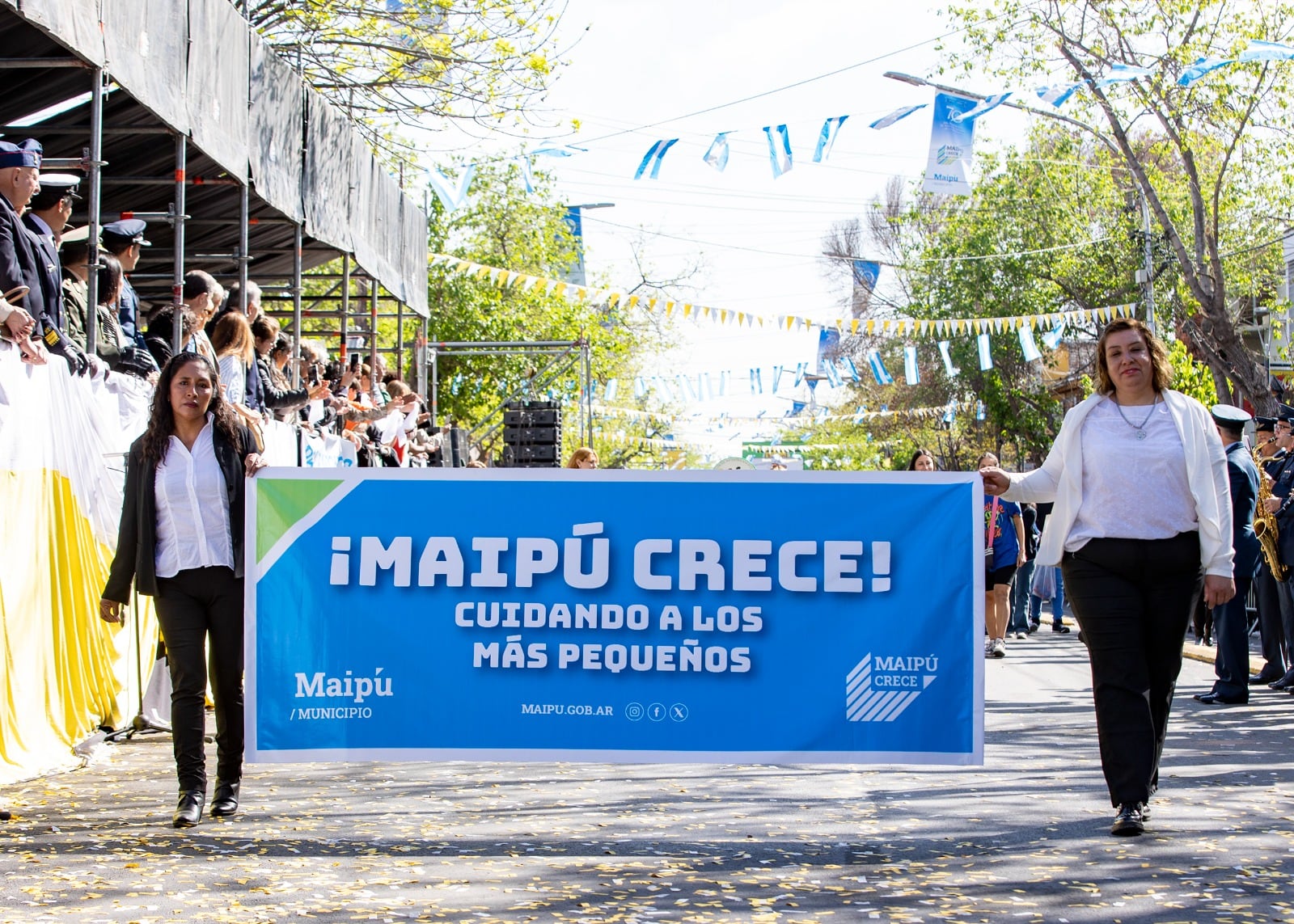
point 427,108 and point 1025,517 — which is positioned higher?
point 427,108

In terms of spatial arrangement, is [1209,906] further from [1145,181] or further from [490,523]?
[1145,181]

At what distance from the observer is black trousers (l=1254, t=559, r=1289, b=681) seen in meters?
12.3

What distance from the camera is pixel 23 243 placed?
796 cm

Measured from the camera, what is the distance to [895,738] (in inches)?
252

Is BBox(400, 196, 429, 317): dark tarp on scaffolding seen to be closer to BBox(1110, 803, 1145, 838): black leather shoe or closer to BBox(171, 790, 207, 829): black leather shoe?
BBox(171, 790, 207, 829): black leather shoe

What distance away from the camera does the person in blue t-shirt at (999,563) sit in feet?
48.2

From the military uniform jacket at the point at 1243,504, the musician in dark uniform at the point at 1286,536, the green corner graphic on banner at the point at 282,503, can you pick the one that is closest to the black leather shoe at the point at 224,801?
the green corner graphic on banner at the point at 282,503

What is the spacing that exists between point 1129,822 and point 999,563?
8.66 meters

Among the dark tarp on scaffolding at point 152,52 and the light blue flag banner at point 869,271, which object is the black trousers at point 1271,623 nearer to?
the dark tarp on scaffolding at point 152,52

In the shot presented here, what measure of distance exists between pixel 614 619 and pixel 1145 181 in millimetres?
20900

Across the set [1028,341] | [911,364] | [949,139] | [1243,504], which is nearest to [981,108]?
[949,139]

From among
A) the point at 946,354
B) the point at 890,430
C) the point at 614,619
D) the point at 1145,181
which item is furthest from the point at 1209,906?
the point at 890,430

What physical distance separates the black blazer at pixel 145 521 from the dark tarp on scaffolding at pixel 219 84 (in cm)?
575

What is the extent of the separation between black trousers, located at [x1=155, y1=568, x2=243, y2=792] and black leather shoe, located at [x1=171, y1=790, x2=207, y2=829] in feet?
0.28
